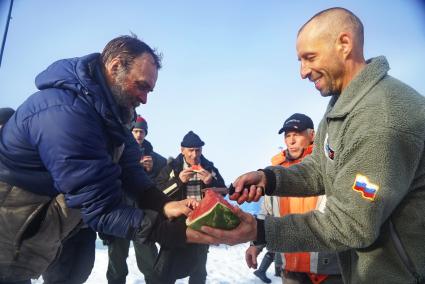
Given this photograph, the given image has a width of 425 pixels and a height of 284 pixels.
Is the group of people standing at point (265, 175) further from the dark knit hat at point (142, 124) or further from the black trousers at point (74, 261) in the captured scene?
the dark knit hat at point (142, 124)

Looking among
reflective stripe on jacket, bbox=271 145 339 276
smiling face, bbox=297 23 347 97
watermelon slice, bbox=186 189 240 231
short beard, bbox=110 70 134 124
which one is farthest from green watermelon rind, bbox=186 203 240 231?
reflective stripe on jacket, bbox=271 145 339 276

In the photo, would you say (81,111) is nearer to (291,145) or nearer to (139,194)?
(139,194)

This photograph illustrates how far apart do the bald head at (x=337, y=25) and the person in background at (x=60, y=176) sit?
66.5 inches

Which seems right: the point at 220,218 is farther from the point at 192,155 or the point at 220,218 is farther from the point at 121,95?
the point at 192,155

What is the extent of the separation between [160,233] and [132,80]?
4.73 ft

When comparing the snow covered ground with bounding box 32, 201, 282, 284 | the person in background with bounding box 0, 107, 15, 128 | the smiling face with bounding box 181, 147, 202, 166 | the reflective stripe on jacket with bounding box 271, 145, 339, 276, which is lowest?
the snow covered ground with bounding box 32, 201, 282, 284

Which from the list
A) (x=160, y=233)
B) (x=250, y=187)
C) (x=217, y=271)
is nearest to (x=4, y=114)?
(x=160, y=233)

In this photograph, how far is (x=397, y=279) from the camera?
5.28 feet

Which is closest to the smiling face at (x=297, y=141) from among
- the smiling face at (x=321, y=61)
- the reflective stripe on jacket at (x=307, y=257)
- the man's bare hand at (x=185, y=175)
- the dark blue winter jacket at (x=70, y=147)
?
the reflective stripe on jacket at (x=307, y=257)

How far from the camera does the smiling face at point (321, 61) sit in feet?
6.66

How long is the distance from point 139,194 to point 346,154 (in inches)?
89.6

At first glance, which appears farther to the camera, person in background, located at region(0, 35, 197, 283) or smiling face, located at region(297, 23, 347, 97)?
person in background, located at region(0, 35, 197, 283)

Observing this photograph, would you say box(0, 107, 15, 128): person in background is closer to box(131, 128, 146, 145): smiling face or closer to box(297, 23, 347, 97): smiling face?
box(131, 128, 146, 145): smiling face

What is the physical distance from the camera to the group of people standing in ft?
4.99
